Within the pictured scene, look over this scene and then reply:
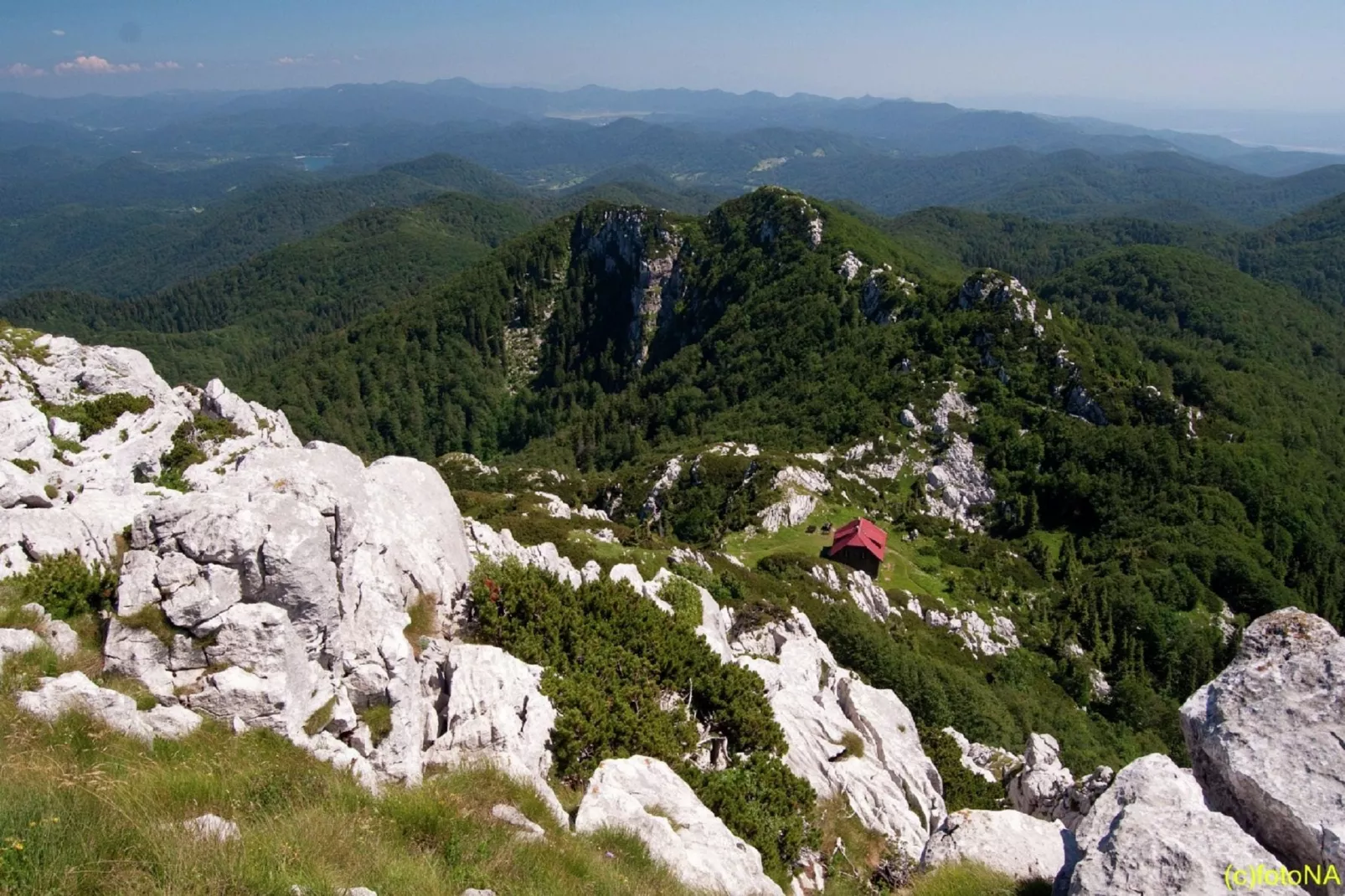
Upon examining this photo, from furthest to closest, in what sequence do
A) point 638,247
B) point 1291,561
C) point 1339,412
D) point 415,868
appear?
point 638,247
point 1339,412
point 1291,561
point 415,868

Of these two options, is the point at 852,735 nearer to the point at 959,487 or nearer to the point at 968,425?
the point at 959,487

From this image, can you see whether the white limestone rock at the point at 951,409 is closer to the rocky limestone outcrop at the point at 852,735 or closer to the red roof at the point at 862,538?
the red roof at the point at 862,538

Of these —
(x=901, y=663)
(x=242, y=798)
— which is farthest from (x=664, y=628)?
(x=901, y=663)

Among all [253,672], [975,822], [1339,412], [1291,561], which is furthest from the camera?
[1339,412]

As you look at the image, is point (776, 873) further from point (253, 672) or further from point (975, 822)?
point (253, 672)

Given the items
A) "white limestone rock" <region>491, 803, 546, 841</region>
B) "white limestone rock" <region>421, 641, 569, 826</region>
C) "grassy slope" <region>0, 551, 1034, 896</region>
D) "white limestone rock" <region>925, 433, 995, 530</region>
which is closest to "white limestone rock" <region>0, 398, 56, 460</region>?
"grassy slope" <region>0, 551, 1034, 896</region>

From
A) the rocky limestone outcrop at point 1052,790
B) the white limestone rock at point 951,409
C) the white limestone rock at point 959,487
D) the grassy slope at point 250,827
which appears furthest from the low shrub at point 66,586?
the white limestone rock at point 951,409
